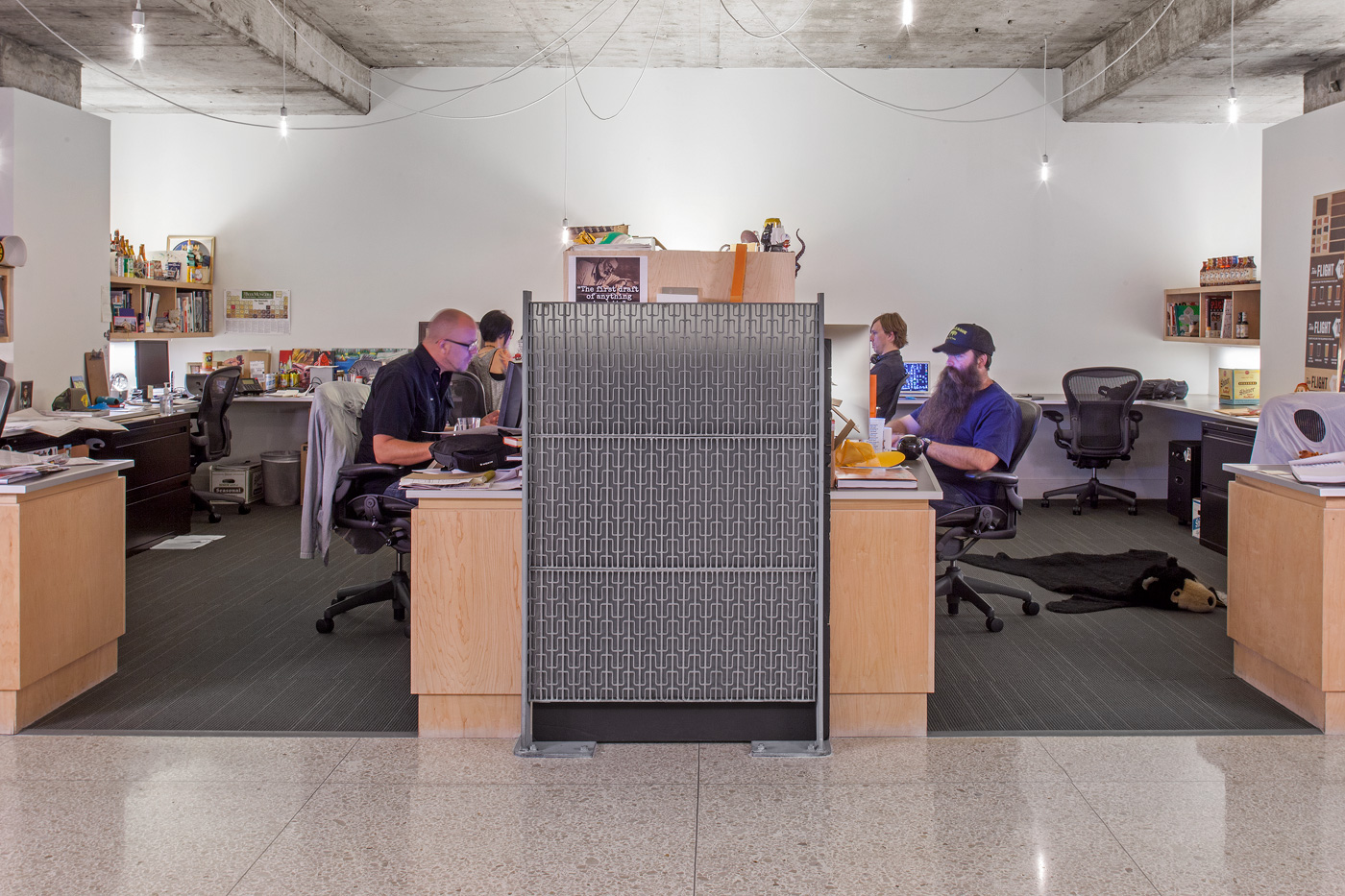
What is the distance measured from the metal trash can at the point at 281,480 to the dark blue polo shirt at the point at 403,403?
3.69 meters

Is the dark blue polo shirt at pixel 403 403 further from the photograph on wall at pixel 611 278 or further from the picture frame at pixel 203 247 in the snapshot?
the picture frame at pixel 203 247

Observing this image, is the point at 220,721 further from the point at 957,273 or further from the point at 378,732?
the point at 957,273

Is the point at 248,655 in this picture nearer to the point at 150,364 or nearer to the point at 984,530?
the point at 984,530

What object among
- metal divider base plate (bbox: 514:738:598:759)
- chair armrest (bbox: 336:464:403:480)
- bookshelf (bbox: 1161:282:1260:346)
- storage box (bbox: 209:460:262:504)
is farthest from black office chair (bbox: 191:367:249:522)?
bookshelf (bbox: 1161:282:1260:346)

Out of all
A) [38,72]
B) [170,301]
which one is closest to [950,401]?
[38,72]

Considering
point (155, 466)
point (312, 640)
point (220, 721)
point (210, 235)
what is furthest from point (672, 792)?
point (210, 235)

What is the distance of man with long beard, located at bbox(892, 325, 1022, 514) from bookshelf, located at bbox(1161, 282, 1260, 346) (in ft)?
11.4

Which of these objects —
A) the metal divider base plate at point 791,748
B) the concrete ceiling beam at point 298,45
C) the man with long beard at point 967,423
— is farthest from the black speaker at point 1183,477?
the concrete ceiling beam at point 298,45

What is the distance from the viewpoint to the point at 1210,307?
7.32 m

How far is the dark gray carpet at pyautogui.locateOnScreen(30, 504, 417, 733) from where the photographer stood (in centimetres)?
317

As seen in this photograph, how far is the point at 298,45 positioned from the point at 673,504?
209 inches

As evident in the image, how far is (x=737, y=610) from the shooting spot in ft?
9.14

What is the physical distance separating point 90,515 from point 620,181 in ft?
17.2

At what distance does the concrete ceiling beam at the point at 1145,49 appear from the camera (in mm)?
5551
